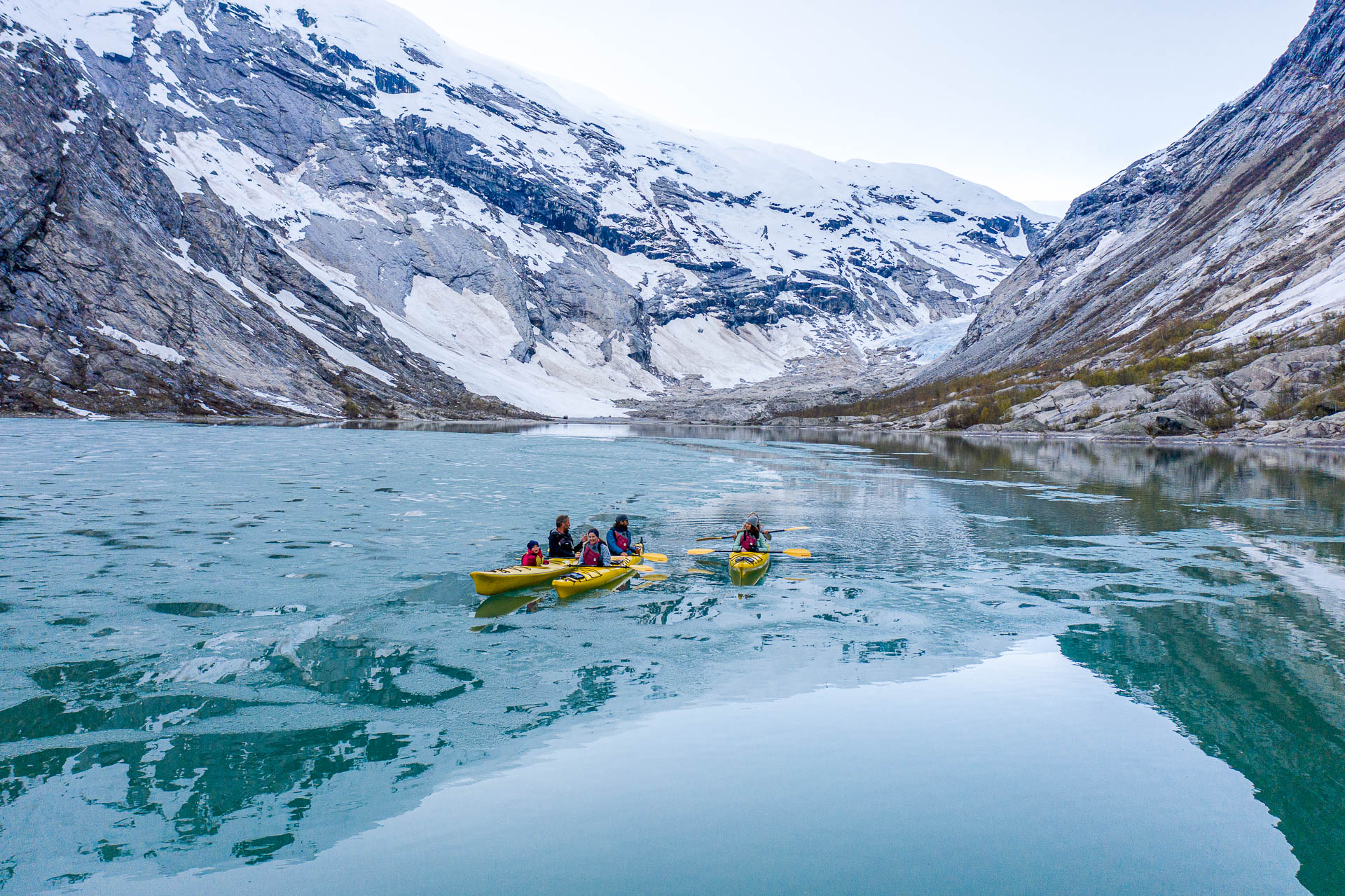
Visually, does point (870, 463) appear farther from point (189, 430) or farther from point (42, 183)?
point (42, 183)

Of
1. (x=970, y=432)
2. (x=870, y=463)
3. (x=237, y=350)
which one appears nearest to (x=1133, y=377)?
(x=970, y=432)

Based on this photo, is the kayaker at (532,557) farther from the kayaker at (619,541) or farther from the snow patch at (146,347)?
the snow patch at (146,347)

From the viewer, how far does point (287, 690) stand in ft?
38.9

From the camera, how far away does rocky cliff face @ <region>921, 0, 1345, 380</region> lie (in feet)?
330

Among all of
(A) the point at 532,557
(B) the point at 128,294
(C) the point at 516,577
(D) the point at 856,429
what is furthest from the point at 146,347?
(D) the point at 856,429

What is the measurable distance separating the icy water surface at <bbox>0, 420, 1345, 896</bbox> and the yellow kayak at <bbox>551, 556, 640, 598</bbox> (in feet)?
1.09

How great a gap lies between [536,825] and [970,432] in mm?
111007

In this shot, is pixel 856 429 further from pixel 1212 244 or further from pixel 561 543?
pixel 561 543

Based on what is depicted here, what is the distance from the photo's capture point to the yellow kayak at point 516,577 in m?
18.2

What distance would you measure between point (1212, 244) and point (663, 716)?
5781 inches

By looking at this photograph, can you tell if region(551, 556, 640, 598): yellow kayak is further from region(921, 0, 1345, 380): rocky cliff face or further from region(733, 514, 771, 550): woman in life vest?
region(921, 0, 1345, 380): rocky cliff face

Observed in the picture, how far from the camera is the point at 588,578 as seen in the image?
19.2m

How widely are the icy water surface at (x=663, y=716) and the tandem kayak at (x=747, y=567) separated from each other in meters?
0.41

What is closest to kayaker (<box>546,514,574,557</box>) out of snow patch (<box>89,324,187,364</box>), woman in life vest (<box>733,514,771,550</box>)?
woman in life vest (<box>733,514,771,550</box>)
